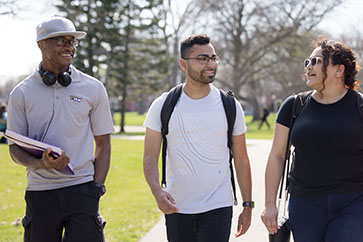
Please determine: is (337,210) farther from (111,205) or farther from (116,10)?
(116,10)

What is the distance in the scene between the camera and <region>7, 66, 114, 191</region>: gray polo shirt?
140 inches

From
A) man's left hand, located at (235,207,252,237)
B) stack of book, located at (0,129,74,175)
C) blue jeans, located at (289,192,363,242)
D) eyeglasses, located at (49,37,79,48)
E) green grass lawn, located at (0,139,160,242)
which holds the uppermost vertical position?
eyeglasses, located at (49,37,79,48)

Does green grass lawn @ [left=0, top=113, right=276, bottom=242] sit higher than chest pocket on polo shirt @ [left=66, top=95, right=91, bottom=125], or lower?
lower

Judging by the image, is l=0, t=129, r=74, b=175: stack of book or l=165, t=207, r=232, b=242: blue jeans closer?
l=0, t=129, r=74, b=175: stack of book

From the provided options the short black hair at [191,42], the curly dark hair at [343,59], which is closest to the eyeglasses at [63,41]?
the short black hair at [191,42]

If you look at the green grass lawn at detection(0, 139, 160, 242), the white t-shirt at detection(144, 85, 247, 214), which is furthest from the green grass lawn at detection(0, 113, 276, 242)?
the white t-shirt at detection(144, 85, 247, 214)

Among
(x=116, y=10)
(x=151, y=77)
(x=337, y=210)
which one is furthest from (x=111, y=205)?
(x=151, y=77)

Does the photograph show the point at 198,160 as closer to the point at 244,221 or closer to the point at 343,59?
the point at 244,221

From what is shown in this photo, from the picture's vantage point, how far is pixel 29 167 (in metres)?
3.55

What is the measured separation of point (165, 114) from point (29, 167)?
1.06m

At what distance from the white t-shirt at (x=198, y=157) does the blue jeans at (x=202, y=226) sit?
0.05 m

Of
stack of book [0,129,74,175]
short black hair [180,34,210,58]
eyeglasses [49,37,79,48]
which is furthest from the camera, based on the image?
short black hair [180,34,210,58]

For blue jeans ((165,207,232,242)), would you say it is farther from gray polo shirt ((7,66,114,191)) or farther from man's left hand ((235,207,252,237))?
gray polo shirt ((7,66,114,191))

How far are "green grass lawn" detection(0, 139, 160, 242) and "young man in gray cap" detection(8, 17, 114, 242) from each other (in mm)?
2957
